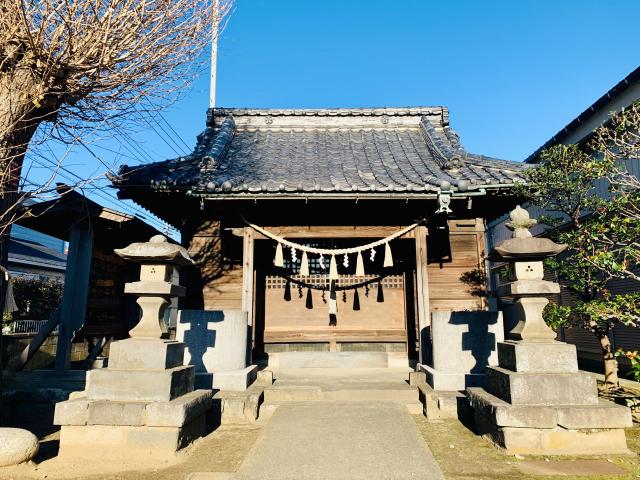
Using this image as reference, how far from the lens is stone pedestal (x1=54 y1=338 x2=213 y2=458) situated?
4824 millimetres

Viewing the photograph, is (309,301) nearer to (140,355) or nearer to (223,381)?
(223,381)

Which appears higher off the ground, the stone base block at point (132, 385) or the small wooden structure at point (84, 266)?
the small wooden structure at point (84, 266)

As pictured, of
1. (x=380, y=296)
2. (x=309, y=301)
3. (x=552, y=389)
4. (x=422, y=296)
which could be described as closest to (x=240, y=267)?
(x=309, y=301)

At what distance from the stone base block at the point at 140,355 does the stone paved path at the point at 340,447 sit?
1.75 metres

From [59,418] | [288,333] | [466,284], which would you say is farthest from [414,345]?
[59,418]

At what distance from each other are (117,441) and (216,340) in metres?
3.01

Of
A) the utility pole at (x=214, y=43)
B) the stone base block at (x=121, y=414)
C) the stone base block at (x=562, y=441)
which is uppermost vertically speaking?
the utility pole at (x=214, y=43)

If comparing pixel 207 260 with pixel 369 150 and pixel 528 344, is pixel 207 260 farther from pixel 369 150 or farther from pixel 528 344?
pixel 528 344

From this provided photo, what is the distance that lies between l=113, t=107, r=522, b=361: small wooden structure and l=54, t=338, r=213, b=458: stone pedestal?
321 centimetres

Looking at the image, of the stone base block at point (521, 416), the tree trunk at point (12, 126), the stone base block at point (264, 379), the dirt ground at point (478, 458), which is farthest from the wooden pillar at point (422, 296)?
the tree trunk at point (12, 126)

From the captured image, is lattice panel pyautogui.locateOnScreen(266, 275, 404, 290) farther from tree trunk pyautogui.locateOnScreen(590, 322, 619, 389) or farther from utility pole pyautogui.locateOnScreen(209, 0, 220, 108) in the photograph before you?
utility pole pyautogui.locateOnScreen(209, 0, 220, 108)

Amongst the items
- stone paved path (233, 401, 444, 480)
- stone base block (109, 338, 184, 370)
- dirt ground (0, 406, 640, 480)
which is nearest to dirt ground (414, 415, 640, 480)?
dirt ground (0, 406, 640, 480)

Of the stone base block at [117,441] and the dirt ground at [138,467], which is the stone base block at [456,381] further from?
the stone base block at [117,441]

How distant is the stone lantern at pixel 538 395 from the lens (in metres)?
4.78
